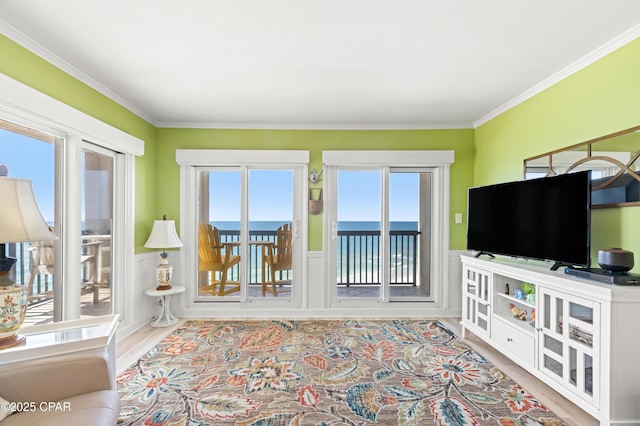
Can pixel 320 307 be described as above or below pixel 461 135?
below

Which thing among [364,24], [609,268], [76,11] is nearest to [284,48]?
[364,24]

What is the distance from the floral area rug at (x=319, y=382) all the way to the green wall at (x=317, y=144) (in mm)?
1370

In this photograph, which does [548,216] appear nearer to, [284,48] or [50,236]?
[284,48]

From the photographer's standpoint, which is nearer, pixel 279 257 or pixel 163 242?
pixel 163 242

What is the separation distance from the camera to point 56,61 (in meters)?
2.33

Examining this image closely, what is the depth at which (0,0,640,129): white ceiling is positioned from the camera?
5.80 feet

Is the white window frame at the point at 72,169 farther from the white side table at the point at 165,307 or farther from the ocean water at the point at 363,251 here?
the ocean water at the point at 363,251

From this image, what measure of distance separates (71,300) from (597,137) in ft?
13.6

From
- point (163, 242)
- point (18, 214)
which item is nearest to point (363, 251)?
point (163, 242)

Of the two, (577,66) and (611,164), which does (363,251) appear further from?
(577,66)

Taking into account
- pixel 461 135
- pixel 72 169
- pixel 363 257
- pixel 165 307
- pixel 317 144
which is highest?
pixel 461 135

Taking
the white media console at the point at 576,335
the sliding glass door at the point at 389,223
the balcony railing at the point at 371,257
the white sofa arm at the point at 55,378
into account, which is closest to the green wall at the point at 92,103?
the white sofa arm at the point at 55,378

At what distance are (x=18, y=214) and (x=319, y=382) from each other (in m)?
2.09

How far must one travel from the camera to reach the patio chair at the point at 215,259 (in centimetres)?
401
